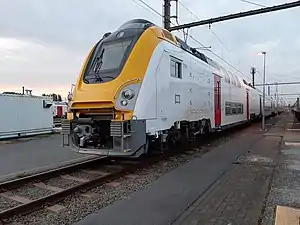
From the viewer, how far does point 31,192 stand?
631cm

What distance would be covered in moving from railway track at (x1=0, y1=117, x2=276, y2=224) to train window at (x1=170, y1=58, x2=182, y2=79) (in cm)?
271

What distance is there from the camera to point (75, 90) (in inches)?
332

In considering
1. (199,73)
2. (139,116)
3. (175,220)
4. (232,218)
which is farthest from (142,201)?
(199,73)

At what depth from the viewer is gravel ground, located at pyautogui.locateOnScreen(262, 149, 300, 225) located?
5140 mm

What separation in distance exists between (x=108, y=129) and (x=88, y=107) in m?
0.78

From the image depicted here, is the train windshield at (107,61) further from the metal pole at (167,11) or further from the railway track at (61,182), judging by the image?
the metal pole at (167,11)

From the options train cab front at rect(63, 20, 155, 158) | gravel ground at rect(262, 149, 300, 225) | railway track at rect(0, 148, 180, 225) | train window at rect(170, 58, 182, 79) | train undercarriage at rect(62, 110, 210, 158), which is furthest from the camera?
train window at rect(170, 58, 182, 79)

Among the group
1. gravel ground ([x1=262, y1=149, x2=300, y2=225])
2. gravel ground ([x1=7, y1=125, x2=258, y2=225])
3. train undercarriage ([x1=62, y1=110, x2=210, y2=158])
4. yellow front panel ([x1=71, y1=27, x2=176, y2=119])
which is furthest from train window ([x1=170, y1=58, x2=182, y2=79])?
gravel ground ([x1=262, y1=149, x2=300, y2=225])

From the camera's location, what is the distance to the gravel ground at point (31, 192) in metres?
6.05

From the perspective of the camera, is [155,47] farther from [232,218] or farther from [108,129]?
[232,218]

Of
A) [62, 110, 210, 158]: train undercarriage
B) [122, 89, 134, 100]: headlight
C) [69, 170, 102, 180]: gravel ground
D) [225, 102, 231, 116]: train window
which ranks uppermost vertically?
[122, 89, 134, 100]: headlight

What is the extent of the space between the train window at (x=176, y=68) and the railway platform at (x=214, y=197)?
273 centimetres

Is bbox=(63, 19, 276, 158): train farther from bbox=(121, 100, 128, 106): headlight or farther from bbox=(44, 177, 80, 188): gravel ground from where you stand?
bbox=(44, 177, 80, 188): gravel ground

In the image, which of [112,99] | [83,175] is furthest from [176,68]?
[83,175]
